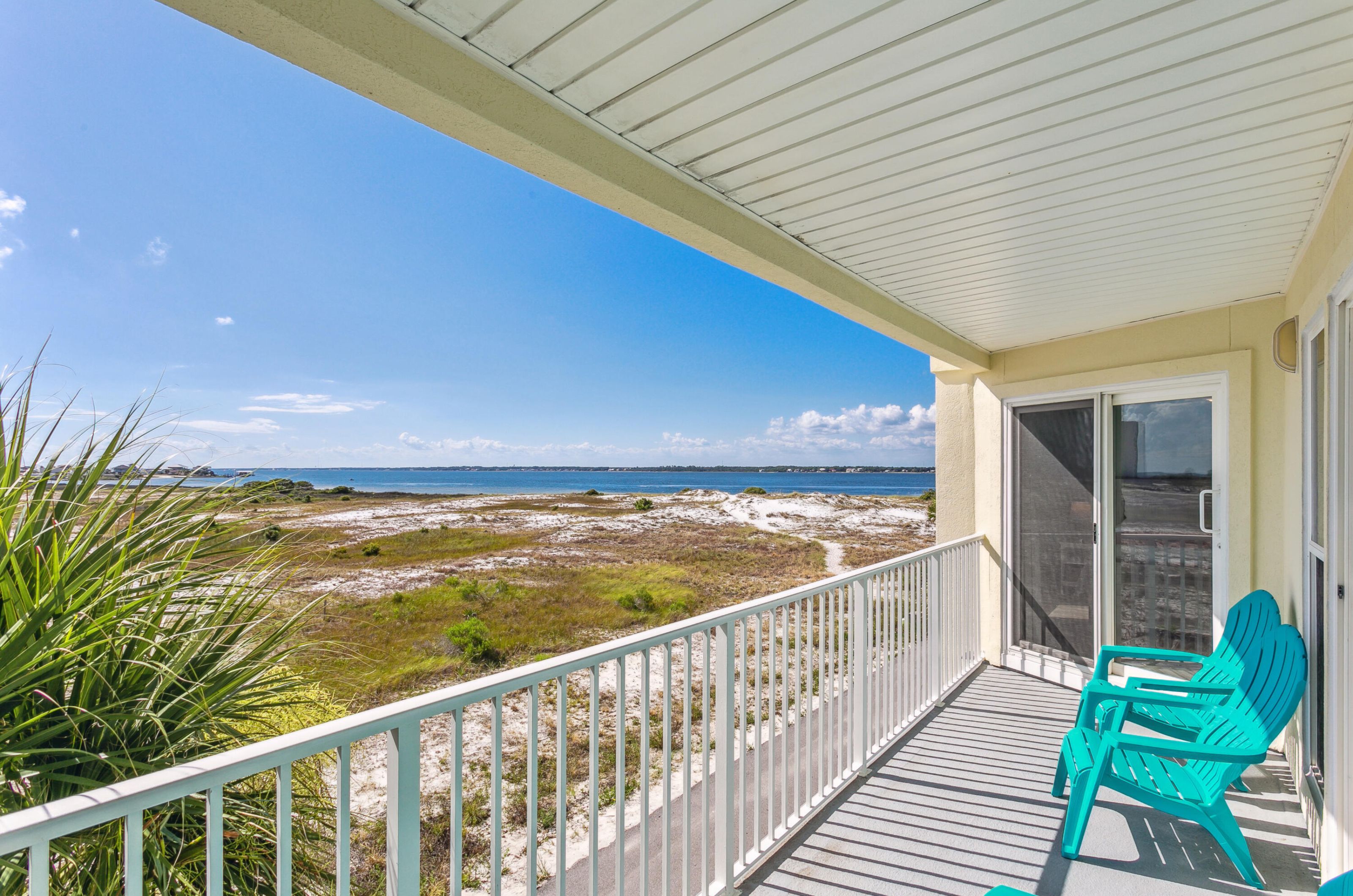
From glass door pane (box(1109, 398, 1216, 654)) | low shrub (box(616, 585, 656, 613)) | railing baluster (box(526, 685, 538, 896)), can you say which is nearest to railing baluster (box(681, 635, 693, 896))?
railing baluster (box(526, 685, 538, 896))

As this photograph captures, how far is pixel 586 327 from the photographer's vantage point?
118 feet

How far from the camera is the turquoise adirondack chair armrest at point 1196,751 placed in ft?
6.67

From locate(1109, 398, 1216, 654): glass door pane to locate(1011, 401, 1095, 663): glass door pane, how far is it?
0.16 meters

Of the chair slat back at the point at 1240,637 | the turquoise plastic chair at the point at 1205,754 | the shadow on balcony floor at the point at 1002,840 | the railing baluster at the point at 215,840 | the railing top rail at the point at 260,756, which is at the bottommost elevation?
the shadow on balcony floor at the point at 1002,840

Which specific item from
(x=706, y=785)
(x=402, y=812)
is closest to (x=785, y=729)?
(x=706, y=785)

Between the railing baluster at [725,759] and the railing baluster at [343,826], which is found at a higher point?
the railing baluster at [343,826]

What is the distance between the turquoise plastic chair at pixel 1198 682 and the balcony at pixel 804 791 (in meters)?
0.35

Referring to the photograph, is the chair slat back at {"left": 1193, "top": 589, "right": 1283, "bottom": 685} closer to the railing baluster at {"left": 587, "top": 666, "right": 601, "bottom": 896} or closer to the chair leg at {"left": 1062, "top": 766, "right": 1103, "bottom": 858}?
the chair leg at {"left": 1062, "top": 766, "right": 1103, "bottom": 858}

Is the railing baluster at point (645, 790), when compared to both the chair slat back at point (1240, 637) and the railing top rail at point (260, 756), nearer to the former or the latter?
the railing top rail at point (260, 756)

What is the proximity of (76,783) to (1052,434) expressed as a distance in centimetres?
486

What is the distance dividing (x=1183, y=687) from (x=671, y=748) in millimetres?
2162

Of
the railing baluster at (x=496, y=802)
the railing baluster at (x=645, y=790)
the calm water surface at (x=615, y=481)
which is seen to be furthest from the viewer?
the calm water surface at (x=615, y=481)

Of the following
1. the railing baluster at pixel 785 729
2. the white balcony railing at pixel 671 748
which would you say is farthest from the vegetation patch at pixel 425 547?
the railing baluster at pixel 785 729

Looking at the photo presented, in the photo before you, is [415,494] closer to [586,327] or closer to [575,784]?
[586,327]
